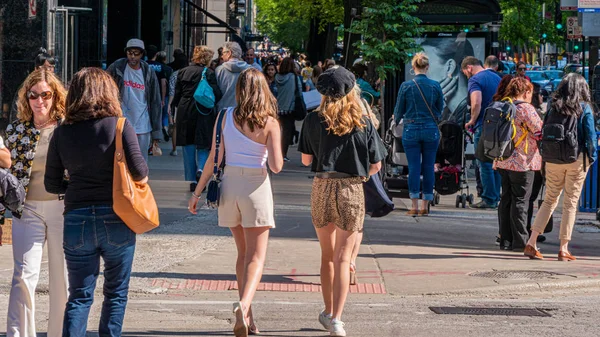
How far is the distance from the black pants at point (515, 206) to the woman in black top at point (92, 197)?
5953 mm

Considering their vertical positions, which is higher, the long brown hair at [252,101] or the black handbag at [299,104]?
the long brown hair at [252,101]

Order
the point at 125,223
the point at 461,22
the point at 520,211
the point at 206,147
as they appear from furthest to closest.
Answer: the point at 461,22 < the point at 206,147 < the point at 520,211 < the point at 125,223

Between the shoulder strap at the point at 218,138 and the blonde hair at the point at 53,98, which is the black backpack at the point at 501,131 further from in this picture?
the blonde hair at the point at 53,98

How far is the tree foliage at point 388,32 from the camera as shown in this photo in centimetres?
1609

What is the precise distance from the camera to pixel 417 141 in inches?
525

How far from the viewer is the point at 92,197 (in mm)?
5805

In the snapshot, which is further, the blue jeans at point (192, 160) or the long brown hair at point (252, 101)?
the blue jeans at point (192, 160)

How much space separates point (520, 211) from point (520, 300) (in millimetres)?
2228

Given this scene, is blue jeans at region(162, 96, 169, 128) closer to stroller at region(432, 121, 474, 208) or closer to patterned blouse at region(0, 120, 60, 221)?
stroller at region(432, 121, 474, 208)

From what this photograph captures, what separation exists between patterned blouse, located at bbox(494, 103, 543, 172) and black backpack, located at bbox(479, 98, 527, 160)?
0.05 m

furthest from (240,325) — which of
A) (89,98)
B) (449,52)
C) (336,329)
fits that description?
(449,52)

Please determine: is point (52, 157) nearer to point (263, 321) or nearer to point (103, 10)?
point (263, 321)

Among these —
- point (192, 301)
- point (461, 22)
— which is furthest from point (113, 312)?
point (461, 22)

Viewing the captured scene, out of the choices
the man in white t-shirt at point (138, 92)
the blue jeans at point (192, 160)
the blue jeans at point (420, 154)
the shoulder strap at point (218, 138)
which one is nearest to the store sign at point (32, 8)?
the man in white t-shirt at point (138, 92)
